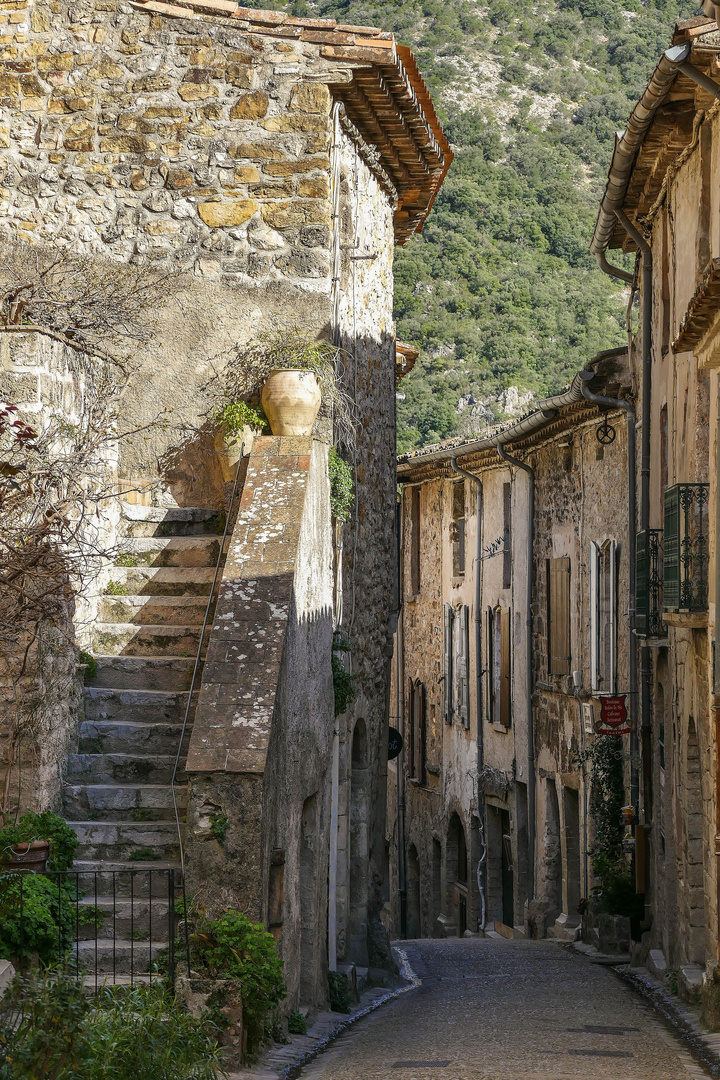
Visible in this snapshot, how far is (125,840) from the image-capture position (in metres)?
6.98

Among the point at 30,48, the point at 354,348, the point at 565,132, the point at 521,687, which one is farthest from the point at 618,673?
the point at 565,132

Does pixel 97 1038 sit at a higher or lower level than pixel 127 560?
lower

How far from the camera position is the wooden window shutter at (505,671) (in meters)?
19.2

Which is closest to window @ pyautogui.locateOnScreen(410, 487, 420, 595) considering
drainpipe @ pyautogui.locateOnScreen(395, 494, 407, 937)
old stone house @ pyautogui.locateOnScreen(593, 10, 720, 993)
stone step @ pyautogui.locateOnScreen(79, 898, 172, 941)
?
drainpipe @ pyautogui.locateOnScreen(395, 494, 407, 937)

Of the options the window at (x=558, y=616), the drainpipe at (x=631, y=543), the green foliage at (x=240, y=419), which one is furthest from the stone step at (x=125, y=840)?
the window at (x=558, y=616)

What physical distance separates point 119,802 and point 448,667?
15.5 m

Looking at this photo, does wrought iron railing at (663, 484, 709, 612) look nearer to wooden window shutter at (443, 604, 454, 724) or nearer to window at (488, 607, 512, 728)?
window at (488, 607, 512, 728)

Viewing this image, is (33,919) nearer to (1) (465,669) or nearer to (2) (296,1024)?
(2) (296,1024)

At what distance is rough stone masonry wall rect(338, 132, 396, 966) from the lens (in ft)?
34.2

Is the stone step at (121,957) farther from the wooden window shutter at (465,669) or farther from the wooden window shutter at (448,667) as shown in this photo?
the wooden window shutter at (448,667)

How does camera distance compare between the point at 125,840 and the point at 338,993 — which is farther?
the point at 338,993

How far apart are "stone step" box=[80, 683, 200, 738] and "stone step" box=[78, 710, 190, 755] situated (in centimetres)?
8

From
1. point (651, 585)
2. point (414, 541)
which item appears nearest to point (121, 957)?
point (651, 585)

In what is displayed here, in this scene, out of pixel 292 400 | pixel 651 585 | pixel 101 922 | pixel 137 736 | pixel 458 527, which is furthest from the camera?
pixel 458 527
